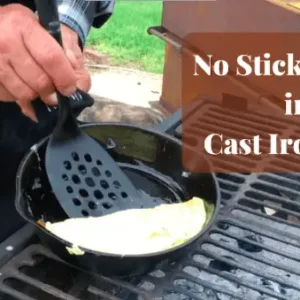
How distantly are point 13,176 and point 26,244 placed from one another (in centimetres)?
35

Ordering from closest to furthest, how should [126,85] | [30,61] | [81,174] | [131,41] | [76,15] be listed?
1. [30,61]
2. [81,174]
3. [76,15]
4. [126,85]
5. [131,41]

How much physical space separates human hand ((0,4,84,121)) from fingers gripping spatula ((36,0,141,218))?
0.24 feet

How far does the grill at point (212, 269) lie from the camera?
68cm

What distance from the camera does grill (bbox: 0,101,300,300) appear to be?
68 centimetres

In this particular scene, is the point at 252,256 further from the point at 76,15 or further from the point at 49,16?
the point at 76,15

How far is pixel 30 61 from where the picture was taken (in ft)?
2.13

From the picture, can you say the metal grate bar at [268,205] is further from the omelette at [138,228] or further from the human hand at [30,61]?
the human hand at [30,61]

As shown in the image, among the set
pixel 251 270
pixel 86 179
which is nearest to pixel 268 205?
pixel 251 270

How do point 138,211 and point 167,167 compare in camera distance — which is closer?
point 138,211

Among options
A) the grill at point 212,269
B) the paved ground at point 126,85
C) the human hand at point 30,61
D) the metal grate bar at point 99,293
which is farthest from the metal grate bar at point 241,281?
the paved ground at point 126,85

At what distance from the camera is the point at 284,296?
2.28 ft

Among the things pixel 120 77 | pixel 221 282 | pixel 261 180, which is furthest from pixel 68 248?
pixel 120 77

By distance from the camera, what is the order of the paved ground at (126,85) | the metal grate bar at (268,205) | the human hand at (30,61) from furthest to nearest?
the paved ground at (126,85)
the metal grate bar at (268,205)
the human hand at (30,61)

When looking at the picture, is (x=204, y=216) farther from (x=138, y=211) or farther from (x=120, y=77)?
(x=120, y=77)
